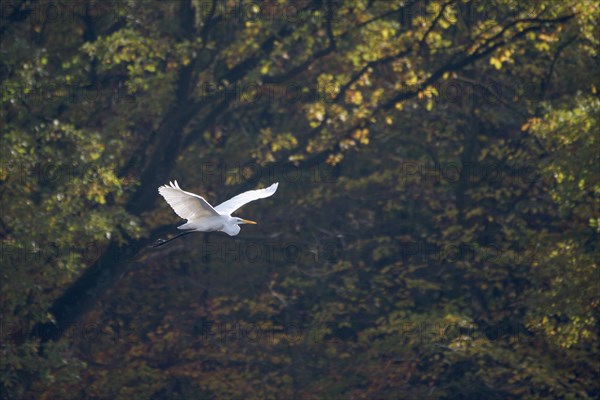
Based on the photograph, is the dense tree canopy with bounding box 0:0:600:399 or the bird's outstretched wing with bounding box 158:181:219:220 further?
the dense tree canopy with bounding box 0:0:600:399

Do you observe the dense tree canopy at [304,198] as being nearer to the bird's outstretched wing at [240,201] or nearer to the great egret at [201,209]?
the bird's outstretched wing at [240,201]

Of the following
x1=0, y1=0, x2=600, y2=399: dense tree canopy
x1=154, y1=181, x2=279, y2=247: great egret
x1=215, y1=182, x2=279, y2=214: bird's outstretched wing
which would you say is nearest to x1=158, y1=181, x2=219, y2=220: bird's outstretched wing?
x1=154, y1=181, x2=279, y2=247: great egret

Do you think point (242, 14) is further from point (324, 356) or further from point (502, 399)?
point (502, 399)

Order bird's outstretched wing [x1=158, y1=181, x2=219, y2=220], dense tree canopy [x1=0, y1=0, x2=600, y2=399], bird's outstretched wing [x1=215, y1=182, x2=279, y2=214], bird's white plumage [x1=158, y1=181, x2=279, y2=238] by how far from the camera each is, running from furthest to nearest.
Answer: dense tree canopy [x1=0, y1=0, x2=600, y2=399] → bird's outstretched wing [x1=215, y1=182, x2=279, y2=214] → bird's white plumage [x1=158, y1=181, x2=279, y2=238] → bird's outstretched wing [x1=158, y1=181, x2=219, y2=220]

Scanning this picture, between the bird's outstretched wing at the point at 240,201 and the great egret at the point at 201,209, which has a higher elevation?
the bird's outstretched wing at the point at 240,201

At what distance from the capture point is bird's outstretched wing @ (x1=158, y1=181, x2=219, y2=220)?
1059 centimetres

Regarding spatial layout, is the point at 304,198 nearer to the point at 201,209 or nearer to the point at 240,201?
the point at 240,201

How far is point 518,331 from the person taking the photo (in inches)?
704

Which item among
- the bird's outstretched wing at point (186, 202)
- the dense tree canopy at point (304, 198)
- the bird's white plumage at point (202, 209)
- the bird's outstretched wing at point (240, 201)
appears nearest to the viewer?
the bird's outstretched wing at point (186, 202)

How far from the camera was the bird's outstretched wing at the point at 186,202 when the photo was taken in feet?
34.8

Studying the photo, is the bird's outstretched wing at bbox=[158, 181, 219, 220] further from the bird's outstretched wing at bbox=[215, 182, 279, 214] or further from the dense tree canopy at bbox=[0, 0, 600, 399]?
the dense tree canopy at bbox=[0, 0, 600, 399]

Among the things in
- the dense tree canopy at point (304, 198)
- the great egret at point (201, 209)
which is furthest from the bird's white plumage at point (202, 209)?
the dense tree canopy at point (304, 198)

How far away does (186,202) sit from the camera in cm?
1112

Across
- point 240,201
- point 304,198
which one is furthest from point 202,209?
point 304,198
